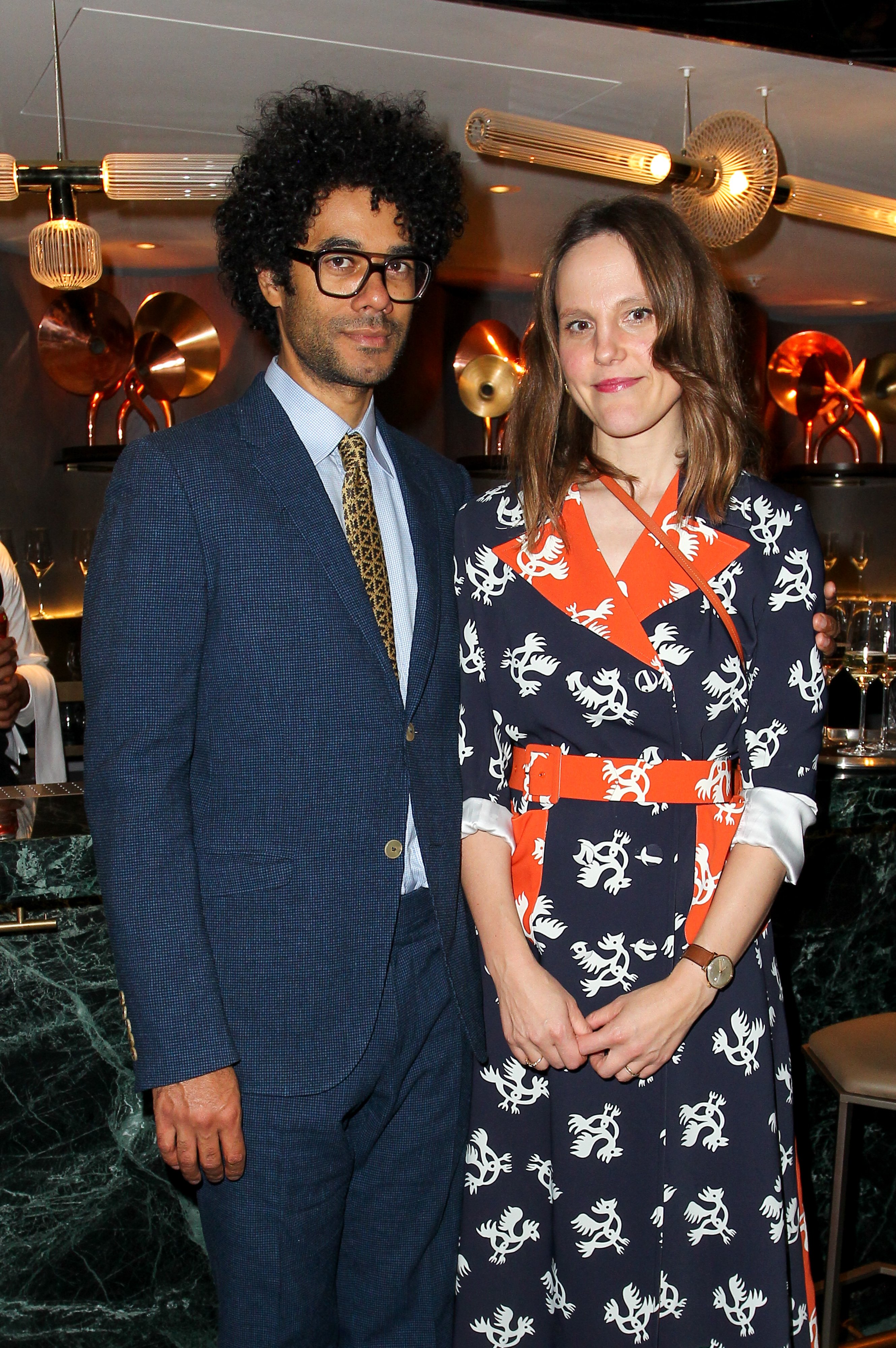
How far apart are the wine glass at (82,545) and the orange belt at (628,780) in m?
4.36

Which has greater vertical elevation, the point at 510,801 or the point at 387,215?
the point at 387,215

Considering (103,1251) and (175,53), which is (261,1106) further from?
(175,53)

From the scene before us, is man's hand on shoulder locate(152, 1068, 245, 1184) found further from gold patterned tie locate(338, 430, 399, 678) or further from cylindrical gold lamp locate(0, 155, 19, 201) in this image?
cylindrical gold lamp locate(0, 155, 19, 201)

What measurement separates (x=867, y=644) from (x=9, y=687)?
1.92 m

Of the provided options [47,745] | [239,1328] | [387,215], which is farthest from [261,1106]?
[47,745]

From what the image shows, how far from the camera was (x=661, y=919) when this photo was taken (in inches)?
58.4

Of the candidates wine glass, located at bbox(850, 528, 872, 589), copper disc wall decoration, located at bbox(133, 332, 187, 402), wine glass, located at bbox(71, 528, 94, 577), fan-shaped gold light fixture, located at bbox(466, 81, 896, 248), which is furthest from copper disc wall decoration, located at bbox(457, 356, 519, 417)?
wine glass, located at bbox(850, 528, 872, 589)

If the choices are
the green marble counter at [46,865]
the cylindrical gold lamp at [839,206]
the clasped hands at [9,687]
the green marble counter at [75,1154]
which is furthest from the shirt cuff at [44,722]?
the cylindrical gold lamp at [839,206]

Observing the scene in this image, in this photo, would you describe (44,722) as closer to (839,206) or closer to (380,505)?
(380,505)

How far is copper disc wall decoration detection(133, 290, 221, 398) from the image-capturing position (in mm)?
5660

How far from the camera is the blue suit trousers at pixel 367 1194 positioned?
1491mm

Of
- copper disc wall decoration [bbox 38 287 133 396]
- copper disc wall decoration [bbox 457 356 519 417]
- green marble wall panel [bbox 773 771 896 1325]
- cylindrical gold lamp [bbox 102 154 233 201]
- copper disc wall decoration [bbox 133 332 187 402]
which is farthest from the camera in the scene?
copper disc wall decoration [bbox 457 356 519 417]

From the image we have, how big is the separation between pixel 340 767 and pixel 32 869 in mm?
669

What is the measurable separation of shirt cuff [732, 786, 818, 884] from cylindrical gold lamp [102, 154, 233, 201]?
2.41 metres
